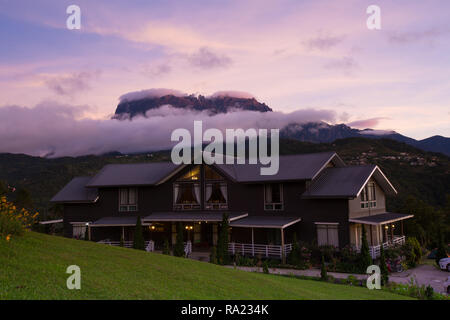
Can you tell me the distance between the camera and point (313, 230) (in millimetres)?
25500

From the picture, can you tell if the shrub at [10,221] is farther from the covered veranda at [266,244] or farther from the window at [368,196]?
the window at [368,196]

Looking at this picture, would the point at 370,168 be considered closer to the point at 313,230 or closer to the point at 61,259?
the point at 313,230

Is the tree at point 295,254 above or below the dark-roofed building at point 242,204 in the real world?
below

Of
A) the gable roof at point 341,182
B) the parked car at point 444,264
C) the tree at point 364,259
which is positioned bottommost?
the parked car at point 444,264

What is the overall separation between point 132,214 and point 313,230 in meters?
14.5

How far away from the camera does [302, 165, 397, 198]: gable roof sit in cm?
2416

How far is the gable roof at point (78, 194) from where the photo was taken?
33009 millimetres

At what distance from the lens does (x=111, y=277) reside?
992cm

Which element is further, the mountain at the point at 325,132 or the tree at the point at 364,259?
the mountain at the point at 325,132

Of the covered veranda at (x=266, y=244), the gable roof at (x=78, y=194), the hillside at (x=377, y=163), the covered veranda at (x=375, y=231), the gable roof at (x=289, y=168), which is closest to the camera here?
the covered veranda at (x=375, y=231)

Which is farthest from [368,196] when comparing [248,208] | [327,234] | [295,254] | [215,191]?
[215,191]

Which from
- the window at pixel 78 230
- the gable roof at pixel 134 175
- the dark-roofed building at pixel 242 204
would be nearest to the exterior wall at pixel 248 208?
the dark-roofed building at pixel 242 204

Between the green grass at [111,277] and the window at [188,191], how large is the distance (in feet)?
52.6
